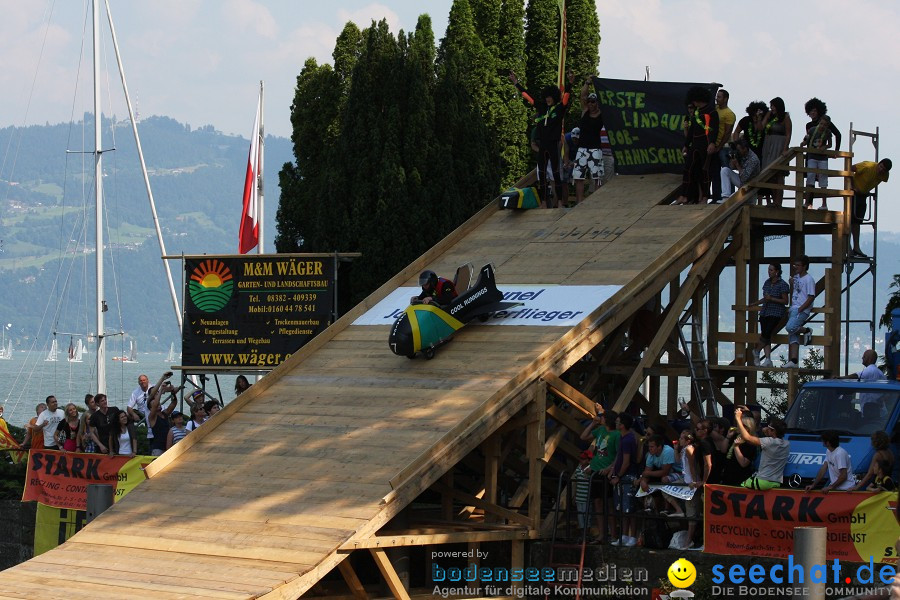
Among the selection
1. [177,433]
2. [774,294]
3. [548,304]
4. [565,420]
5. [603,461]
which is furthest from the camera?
[177,433]

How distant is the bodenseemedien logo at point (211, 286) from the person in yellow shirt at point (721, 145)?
819 cm

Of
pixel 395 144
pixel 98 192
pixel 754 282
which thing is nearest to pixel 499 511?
pixel 754 282

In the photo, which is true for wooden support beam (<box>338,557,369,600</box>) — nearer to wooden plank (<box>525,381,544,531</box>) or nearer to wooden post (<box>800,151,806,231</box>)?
wooden plank (<box>525,381,544,531</box>)

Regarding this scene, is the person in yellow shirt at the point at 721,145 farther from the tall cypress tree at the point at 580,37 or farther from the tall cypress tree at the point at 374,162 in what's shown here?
the tall cypress tree at the point at 580,37

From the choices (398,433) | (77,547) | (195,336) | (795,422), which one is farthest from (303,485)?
(195,336)

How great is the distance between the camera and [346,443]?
18422 millimetres

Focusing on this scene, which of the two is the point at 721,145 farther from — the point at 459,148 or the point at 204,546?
the point at 204,546

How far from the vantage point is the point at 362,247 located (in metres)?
28.6

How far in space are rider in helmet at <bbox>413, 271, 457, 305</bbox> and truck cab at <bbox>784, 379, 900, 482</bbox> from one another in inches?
192

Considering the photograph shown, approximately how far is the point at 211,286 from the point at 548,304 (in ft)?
24.2

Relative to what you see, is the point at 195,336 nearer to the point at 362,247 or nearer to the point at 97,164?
the point at 362,247

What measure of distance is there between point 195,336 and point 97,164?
712 inches

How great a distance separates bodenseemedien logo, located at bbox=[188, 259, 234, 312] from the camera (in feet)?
83.1

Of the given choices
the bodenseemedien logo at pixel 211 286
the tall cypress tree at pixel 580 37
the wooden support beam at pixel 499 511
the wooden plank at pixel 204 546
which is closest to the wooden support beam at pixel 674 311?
the wooden support beam at pixel 499 511
